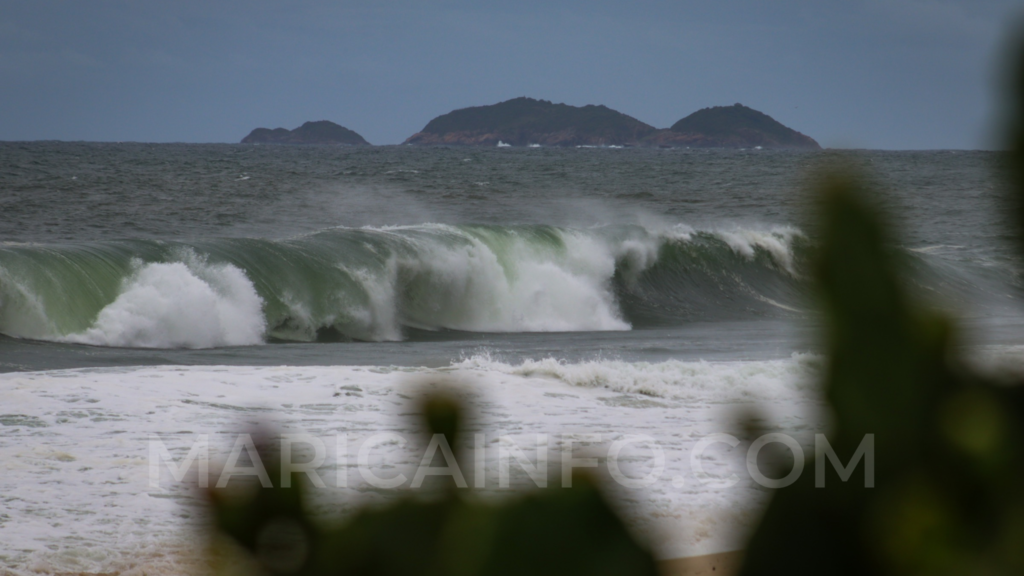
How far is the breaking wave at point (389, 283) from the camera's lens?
1242 cm

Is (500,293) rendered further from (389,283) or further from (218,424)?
(218,424)

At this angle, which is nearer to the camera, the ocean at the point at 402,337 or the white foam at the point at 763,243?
the ocean at the point at 402,337

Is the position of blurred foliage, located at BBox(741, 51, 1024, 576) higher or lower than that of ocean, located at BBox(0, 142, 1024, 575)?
higher

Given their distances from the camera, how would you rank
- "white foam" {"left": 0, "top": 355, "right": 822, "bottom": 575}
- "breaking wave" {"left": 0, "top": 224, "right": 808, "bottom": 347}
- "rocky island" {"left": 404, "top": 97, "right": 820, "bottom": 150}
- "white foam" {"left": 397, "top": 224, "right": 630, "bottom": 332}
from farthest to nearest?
"rocky island" {"left": 404, "top": 97, "right": 820, "bottom": 150} → "white foam" {"left": 397, "top": 224, "right": 630, "bottom": 332} → "breaking wave" {"left": 0, "top": 224, "right": 808, "bottom": 347} → "white foam" {"left": 0, "top": 355, "right": 822, "bottom": 575}

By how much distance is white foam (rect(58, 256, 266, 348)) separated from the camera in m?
12.0

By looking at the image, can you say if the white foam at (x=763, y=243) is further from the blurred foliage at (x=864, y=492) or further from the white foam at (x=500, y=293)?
the blurred foliage at (x=864, y=492)

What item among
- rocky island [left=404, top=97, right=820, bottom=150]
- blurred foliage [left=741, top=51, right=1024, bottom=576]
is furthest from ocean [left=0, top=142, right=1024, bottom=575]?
rocky island [left=404, top=97, right=820, bottom=150]

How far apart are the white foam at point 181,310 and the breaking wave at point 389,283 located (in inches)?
0.8

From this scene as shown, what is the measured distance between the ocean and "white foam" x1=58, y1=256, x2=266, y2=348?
0.04 meters

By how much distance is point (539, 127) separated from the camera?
133625 mm

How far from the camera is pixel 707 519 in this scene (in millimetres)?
4586

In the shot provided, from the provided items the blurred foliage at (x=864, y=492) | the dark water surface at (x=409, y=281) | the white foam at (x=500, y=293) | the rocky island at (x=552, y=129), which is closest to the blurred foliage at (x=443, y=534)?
the blurred foliage at (x=864, y=492)

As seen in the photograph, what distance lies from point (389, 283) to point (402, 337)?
1865 millimetres

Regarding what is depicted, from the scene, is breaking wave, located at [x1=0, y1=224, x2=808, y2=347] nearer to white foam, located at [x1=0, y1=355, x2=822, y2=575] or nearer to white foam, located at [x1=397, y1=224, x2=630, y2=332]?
white foam, located at [x1=397, y1=224, x2=630, y2=332]
